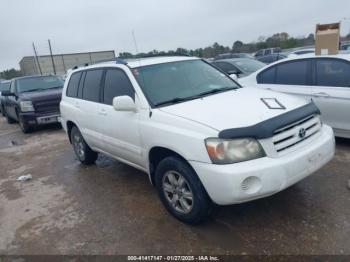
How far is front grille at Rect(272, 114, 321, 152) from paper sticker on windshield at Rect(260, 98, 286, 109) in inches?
10.4

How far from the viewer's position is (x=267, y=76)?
6.18 m

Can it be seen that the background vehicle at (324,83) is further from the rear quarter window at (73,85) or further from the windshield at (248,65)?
the rear quarter window at (73,85)

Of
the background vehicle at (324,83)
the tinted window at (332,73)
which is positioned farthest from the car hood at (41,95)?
the tinted window at (332,73)

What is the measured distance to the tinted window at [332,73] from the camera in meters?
5.04

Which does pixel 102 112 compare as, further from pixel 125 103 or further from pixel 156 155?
pixel 156 155

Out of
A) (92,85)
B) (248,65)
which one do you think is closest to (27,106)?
(92,85)

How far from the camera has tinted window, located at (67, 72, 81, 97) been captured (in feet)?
18.1

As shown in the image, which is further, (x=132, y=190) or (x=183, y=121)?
(x=132, y=190)

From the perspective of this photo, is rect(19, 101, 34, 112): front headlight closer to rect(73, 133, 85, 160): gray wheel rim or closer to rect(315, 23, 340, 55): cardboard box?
rect(73, 133, 85, 160): gray wheel rim

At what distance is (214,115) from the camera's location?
318 cm

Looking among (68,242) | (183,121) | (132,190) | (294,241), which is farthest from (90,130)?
(294,241)

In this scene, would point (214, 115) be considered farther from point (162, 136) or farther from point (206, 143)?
point (162, 136)

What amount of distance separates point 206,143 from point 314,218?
4.76 feet

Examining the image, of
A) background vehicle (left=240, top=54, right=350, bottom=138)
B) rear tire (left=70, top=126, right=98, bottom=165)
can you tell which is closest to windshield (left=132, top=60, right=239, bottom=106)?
background vehicle (left=240, top=54, right=350, bottom=138)
